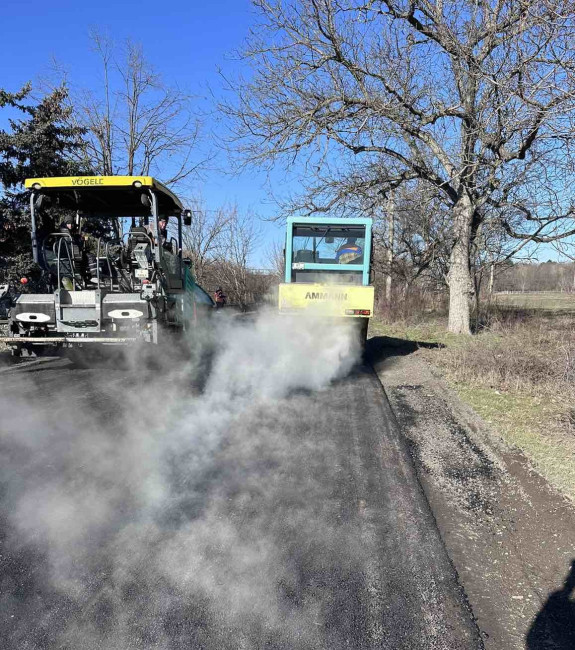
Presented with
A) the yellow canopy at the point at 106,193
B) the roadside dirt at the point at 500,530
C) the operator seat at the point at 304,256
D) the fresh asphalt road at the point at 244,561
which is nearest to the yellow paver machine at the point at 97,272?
the yellow canopy at the point at 106,193

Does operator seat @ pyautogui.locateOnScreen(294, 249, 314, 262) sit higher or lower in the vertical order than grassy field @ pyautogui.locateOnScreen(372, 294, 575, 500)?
higher

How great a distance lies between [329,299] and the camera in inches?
372

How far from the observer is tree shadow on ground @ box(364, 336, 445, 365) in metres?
11.3

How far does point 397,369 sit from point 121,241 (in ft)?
19.4

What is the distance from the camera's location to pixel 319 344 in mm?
9586

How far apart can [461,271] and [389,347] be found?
11.4 feet

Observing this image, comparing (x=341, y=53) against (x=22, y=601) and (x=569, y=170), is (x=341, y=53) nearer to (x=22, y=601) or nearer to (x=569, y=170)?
(x=569, y=170)

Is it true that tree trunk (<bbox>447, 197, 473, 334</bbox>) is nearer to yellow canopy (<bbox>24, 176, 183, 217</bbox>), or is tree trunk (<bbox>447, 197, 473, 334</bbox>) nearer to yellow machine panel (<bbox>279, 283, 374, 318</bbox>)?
yellow machine panel (<bbox>279, 283, 374, 318</bbox>)

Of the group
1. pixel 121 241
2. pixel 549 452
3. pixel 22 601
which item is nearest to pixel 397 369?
pixel 549 452

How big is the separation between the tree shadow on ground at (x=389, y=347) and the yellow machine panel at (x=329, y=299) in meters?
1.64

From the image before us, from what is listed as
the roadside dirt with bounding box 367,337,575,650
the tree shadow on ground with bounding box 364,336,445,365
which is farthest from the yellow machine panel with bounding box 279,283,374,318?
the roadside dirt with bounding box 367,337,575,650

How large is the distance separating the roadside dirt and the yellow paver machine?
178 inches

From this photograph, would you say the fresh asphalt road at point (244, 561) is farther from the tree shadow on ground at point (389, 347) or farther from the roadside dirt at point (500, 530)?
the tree shadow on ground at point (389, 347)

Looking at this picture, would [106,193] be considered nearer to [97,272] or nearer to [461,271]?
[97,272]
